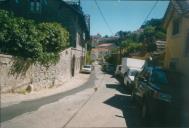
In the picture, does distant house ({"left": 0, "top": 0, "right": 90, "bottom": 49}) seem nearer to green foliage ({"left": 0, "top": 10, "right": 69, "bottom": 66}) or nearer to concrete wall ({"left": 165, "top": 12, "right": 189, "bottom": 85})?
green foliage ({"left": 0, "top": 10, "right": 69, "bottom": 66})

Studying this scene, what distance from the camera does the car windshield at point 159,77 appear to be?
12.2 metres

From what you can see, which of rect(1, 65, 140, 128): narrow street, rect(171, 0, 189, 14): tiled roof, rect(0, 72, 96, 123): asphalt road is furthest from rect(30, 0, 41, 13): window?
rect(1, 65, 140, 128): narrow street

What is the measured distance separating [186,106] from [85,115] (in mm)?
3957

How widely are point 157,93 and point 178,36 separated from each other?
25.5 ft

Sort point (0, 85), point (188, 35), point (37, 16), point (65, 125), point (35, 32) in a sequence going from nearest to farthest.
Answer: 1. point (65, 125)
2. point (0, 85)
3. point (188, 35)
4. point (35, 32)
5. point (37, 16)

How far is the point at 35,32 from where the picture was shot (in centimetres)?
1839

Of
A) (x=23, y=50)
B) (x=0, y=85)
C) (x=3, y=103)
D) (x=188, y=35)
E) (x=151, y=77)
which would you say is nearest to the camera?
(x=151, y=77)

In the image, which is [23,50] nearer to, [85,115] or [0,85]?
[0,85]

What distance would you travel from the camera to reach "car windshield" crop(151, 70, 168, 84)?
12157 millimetres

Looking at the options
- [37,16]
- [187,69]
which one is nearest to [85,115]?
[187,69]

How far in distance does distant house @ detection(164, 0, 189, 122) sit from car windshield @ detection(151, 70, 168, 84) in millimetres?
1478

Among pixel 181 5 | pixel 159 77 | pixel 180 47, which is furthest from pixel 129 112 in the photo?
pixel 181 5

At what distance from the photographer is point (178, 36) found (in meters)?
17.6

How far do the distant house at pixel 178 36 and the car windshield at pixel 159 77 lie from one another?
1.48m
